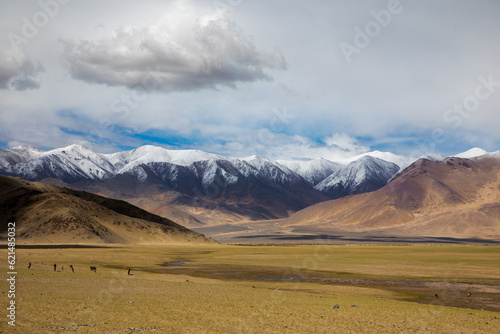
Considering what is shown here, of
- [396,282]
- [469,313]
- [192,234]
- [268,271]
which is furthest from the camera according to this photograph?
[192,234]

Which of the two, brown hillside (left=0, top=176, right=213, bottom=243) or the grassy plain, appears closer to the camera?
the grassy plain

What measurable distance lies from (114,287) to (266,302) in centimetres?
1107

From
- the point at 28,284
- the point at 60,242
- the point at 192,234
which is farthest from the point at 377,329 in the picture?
Answer: the point at 192,234

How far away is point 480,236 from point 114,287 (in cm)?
20662

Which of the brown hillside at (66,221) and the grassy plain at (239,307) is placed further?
the brown hillside at (66,221)

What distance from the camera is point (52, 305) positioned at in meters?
20.5

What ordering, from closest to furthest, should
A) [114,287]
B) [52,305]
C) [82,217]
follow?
[52,305] < [114,287] < [82,217]

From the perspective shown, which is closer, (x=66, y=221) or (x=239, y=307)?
(x=239, y=307)

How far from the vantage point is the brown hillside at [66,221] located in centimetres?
Answer: 10775

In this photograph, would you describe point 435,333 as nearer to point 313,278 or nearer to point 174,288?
point 174,288

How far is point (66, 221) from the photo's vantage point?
112 metres

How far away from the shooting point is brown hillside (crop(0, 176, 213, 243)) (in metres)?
108

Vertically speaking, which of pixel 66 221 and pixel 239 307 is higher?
pixel 66 221

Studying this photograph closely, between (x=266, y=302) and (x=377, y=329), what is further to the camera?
(x=266, y=302)
